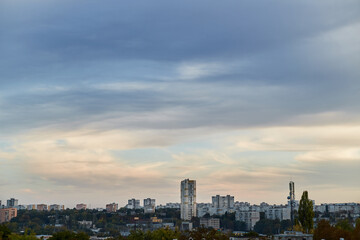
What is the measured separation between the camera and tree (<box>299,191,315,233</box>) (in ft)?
212

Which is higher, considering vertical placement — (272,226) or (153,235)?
(153,235)

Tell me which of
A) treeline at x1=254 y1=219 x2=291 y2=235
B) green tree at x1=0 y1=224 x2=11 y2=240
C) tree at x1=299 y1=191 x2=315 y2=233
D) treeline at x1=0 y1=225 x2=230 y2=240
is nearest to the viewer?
green tree at x1=0 y1=224 x2=11 y2=240

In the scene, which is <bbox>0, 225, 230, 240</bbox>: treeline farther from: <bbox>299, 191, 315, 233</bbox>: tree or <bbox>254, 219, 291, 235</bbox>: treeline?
<bbox>254, 219, 291, 235</bbox>: treeline

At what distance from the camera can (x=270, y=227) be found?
158625mm

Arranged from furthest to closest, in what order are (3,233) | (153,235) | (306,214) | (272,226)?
(272,226)
(306,214)
(153,235)
(3,233)

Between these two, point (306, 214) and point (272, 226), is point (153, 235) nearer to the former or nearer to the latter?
point (306, 214)

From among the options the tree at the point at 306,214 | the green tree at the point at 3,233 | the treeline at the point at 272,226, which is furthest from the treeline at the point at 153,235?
the treeline at the point at 272,226

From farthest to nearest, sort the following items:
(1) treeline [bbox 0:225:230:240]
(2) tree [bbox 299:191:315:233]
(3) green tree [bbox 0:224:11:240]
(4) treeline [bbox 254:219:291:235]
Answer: (4) treeline [bbox 254:219:291:235] < (2) tree [bbox 299:191:315:233] < (1) treeline [bbox 0:225:230:240] < (3) green tree [bbox 0:224:11:240]

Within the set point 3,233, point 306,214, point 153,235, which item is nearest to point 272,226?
point 306,214

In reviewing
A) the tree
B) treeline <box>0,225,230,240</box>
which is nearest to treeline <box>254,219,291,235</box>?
the tree

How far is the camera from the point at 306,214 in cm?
6462

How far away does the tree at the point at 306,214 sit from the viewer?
212 ft

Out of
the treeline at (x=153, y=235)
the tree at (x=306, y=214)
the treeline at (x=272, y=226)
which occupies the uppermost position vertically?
the tree at (x=306, y=214)

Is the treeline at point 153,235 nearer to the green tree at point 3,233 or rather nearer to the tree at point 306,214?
the green tree at point 3,233
